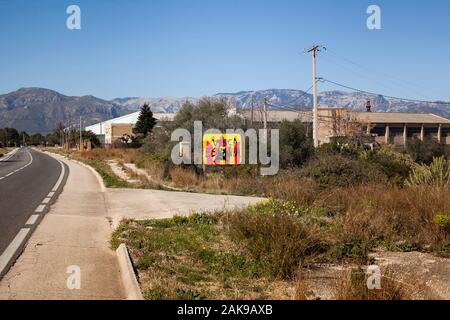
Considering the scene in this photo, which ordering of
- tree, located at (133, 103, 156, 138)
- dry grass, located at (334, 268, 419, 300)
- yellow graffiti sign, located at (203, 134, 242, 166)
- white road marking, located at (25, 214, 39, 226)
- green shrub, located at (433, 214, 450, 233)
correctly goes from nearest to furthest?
dry grass, located at (334, 268, 419, 300) < green shrub, located at (433, 214, 450, 233) < white road marking, located at (25, 214, 39, 226) < yellow graffiti sign, located at (203, 134, 242, 166) < tree, located at (133, 103, 156, 138)

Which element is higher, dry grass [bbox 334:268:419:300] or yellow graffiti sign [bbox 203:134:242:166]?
yellow graffiti sign [bbox 203:134:242:166]

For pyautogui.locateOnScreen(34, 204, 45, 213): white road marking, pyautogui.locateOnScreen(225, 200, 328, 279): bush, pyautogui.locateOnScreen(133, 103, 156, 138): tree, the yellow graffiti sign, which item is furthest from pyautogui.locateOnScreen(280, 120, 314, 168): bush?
pyautogui.locateOnScreen(133, 103, 156, 138): tree

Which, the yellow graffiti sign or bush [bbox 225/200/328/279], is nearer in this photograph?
bush [bbox 225/200/328/279]

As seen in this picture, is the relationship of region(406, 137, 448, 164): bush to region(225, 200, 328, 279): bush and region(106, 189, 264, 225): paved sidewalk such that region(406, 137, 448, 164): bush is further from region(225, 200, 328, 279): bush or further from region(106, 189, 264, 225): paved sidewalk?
region(225, 200, 328, 279): bush

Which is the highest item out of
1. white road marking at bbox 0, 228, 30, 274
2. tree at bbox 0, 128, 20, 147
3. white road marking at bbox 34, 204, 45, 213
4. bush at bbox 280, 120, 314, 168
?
bush at bbox 280, 120, 314, 168

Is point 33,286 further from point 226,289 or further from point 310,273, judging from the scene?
point 310,273

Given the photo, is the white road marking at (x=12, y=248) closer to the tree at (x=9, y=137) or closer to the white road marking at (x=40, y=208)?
the white road marking at (x=40, y=208)

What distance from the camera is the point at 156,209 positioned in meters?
14.2

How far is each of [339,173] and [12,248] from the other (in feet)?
39.6

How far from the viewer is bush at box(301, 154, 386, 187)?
1750 centimetres

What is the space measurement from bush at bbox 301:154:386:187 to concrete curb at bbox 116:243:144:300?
992 centimetres

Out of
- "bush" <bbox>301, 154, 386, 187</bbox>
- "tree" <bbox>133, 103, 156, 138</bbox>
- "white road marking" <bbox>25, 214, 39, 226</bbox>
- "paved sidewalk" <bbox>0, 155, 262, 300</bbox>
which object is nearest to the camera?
"paved sidewalk" <bbox>0, 155, 262, 300</bbox>

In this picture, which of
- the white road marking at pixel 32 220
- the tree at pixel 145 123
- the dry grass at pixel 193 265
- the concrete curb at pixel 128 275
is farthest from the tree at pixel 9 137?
the concrete curb at pixel 128 275
